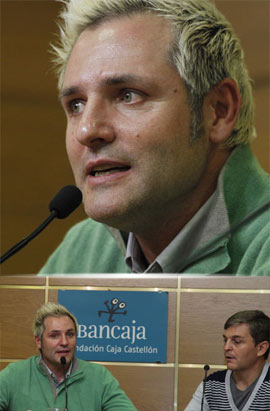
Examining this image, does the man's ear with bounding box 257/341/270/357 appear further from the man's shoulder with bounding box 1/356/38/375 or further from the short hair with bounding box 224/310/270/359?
the man's shoulder with bounding box 1/356/38/375

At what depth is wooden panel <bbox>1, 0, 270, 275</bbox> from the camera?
1.75 metres

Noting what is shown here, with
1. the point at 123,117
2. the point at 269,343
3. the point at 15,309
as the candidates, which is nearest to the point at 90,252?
the point at 15,309

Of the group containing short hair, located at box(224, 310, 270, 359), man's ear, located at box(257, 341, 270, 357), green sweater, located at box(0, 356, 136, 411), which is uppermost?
short hair, located at box(224, 310, 270, 359)

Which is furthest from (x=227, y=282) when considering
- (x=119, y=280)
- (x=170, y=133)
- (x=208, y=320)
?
(x=170, y=133)

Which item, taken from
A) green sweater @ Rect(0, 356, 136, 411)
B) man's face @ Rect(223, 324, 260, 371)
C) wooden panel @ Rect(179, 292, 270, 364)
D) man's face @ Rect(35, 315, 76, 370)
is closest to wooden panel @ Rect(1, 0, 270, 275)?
man's face @ Rect(35, 315, 76, 370)

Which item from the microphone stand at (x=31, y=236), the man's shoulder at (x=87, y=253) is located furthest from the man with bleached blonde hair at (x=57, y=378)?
the microphone stand at (x=31, y=236)

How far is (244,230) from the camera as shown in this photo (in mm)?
1669

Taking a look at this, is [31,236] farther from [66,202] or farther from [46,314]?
[46,314]

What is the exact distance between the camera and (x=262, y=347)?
168 cm

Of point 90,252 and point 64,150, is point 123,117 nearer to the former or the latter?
point 64,150

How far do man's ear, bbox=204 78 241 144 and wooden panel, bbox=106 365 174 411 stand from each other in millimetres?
563

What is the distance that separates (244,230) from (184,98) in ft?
1.10

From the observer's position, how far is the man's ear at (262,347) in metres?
1.68

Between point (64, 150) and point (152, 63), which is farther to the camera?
point (64, 150)
